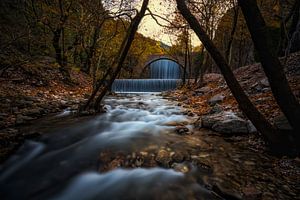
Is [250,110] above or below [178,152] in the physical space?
above

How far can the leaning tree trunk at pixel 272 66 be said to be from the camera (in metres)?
3.75

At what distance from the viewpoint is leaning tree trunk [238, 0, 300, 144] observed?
3.75m

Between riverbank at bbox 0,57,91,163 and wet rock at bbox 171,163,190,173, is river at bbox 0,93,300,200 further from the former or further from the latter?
riverbank at bbox 0,57,91,163

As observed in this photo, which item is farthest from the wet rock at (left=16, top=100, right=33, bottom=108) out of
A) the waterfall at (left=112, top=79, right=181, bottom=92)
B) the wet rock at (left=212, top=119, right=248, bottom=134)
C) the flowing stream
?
the waterfall at (left=112, top=79, right=181, bottom=92)

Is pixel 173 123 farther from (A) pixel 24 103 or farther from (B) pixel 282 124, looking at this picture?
(A) pixel 24 103

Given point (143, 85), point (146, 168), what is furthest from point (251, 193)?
point (143, 85)

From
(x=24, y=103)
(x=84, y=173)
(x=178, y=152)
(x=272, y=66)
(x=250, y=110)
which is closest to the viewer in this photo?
(x=272, y=66)

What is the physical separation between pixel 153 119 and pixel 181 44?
19.9m

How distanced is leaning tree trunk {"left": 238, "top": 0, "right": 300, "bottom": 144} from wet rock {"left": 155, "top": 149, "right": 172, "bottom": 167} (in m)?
2.20

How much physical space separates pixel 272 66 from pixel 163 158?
2524 mm

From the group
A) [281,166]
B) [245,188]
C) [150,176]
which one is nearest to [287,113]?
[281,166]

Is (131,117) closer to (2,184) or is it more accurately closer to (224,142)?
(224,142)

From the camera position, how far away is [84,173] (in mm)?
4164

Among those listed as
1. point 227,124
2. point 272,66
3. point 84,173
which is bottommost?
point 84,173
